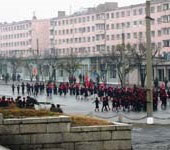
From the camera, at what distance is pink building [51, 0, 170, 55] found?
278 feet

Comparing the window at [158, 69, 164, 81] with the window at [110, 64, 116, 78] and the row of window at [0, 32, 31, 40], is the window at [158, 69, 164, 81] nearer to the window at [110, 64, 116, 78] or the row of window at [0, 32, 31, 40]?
the window at [110, 64, 116, 78]

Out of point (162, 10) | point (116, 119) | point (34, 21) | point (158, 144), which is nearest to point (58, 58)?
point (162, 10)

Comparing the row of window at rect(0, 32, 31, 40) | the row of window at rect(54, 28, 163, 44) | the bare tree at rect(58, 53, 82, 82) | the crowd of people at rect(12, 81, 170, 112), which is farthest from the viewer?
the row of window at rect(0, 32, 31, 40)

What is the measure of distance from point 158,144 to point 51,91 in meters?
34.4

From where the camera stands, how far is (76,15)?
10769 centimetres

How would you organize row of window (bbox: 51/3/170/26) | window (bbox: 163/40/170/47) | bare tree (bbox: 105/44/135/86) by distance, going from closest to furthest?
1. bare tree (bbox: 105/44/135/86)
2. window (bbox: 163/40/170/47)
3. row of window (bbox: 51/3/170/26)

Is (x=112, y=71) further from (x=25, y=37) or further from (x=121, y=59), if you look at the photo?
(x=25, y=37)

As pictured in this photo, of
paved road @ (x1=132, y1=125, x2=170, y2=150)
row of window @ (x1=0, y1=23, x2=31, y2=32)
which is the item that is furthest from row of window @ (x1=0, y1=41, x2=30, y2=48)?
paved road @ (x1=132, y1=125, x2=170, y2=150)

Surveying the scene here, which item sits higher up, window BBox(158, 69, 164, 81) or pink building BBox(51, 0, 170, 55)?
pink building BBox(51, 0, 170, 55)

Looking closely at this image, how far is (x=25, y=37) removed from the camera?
129250mm

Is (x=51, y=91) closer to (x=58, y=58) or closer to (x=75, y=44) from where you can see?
(x=58, y=58)

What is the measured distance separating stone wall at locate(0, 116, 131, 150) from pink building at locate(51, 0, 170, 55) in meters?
63.6

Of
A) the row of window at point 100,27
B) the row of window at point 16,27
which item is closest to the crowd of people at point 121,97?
the row of window at point 100,27

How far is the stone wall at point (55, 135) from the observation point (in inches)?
673
